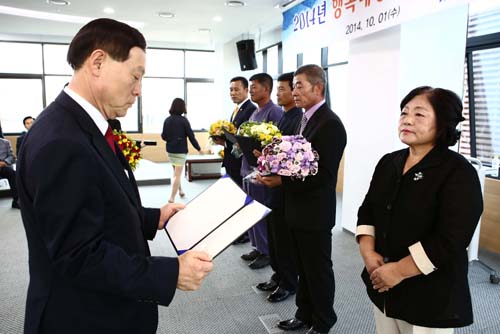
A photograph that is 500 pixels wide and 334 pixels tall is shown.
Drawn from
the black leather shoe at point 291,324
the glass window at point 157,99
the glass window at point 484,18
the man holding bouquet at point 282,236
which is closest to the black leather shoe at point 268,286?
the man holding bouquet at point 282,236

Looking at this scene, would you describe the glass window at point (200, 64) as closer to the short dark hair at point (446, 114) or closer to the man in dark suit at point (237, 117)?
the man in dark suit at point (237, 117)

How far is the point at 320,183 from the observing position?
7.29 ft

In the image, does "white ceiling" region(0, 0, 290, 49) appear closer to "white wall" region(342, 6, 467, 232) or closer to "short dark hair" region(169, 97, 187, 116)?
"short dark hair" region(169, 97, 187, 116)

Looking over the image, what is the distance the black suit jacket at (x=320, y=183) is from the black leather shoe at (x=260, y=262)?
1.29 metres

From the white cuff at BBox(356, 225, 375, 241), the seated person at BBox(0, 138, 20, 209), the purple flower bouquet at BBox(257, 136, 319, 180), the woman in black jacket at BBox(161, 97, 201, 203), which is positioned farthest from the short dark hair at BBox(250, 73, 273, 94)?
the seated person at BBox(0, 138, 20, 209)

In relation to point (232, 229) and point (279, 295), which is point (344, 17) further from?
point (232, 229)

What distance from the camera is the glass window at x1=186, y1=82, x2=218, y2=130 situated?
11.3 meters

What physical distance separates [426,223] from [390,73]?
2.71 metres

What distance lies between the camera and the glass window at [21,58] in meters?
9.67

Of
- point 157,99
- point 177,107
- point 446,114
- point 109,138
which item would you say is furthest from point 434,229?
point 157,99

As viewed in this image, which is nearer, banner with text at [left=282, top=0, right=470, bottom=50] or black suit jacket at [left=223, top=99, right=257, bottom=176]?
→ banner with text at [left=282, top=0, right=470, bottom=50]

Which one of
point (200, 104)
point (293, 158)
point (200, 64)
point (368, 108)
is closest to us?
point (293, 158)

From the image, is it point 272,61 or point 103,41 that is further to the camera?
point 272,61

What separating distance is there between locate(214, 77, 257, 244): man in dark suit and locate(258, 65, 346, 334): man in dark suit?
1.63 m
